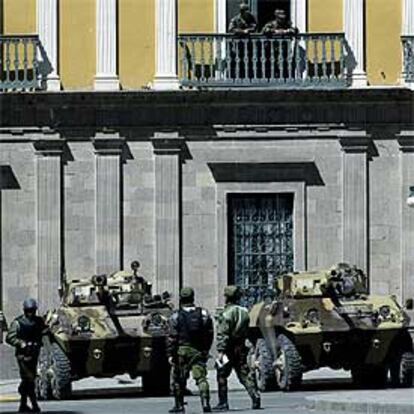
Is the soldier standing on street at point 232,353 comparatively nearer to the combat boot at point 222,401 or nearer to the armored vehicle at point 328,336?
the combat boot at point 222,401

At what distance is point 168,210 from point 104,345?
577cm

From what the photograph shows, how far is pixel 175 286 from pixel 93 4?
511 centimetres

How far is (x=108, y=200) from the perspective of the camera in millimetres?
37312

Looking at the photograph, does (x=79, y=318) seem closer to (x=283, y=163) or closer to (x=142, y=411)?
(x=142, y=411)

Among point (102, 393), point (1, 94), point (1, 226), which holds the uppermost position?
point (1, 94)

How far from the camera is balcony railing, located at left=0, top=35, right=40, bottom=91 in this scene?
1478 inches

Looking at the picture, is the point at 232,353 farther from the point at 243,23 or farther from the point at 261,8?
the point at 261,8

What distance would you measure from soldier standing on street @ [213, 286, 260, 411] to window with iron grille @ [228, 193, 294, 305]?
9.76 metres

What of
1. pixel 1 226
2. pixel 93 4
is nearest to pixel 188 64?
pixel 93 4

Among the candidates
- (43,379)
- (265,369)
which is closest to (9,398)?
(43,379)

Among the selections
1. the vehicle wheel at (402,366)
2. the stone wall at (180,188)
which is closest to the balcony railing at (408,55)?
the stone wall at (180,188)

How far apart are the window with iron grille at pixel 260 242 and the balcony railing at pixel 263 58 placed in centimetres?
209

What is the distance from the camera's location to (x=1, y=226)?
3728 cm

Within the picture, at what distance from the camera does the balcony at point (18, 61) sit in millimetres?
37500
